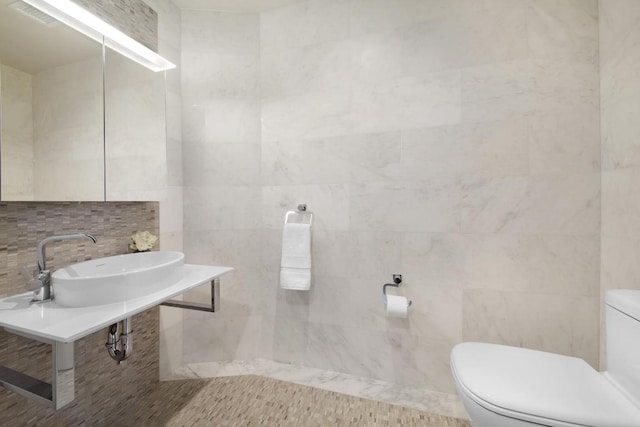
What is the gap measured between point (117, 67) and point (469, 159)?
1.92 meters

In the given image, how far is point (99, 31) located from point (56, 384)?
59.8 inches

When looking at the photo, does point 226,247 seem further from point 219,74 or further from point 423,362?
point 423,362

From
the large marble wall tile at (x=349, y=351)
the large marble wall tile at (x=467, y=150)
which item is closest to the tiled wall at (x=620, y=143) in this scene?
the large marble wall tile at (x=467, y=150)

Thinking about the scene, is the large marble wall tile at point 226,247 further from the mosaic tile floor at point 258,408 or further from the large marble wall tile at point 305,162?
the mosaic tile floor at point 258,408

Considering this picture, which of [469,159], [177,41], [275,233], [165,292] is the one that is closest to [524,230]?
[469,159]

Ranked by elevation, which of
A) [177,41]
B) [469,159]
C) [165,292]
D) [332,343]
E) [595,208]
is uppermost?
[177,41]

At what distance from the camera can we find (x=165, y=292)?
1.17 meters

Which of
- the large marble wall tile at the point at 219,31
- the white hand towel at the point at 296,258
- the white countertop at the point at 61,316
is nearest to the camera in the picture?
the white countertop at the point at 61,316

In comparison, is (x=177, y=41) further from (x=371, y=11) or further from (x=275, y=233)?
(x=275, y=233)

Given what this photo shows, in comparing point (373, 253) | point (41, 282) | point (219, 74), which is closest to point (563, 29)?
point (373, 253)

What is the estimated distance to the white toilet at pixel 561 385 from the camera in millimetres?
890

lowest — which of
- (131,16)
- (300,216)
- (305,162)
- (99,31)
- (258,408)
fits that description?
(258,408)

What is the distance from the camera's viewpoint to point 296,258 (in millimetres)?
1738

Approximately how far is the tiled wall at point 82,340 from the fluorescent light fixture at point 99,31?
2.66ft
